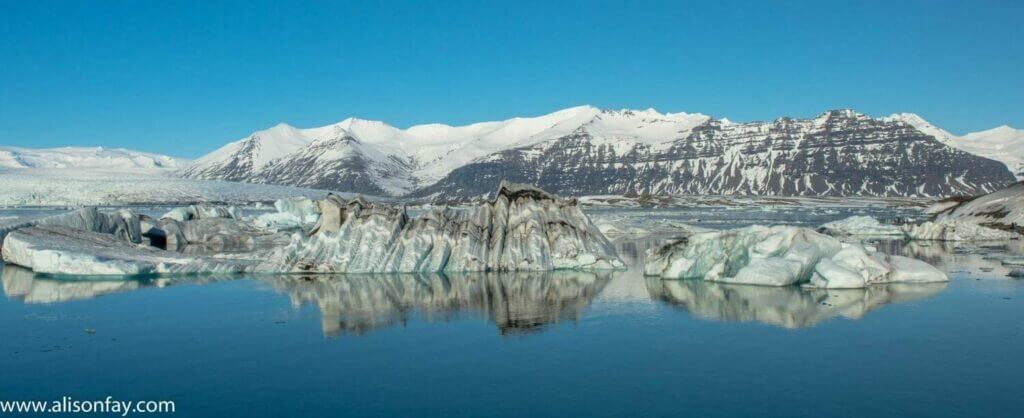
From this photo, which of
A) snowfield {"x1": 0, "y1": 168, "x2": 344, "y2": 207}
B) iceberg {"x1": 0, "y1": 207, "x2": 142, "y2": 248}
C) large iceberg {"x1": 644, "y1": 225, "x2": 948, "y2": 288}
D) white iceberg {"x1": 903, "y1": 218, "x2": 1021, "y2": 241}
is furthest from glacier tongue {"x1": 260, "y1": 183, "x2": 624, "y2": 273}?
snowfield {"x1": 0, "y1": 168, "x2": 344, "y2": 207}

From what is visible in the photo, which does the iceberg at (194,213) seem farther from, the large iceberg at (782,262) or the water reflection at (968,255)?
the water reflection at (968,255)

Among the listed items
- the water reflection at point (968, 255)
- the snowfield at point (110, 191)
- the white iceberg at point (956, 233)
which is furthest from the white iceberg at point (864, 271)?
the snowfield at point (110, 191)

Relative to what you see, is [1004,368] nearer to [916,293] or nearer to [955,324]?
[955,324]

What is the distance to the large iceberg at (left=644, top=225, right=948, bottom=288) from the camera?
917 inches

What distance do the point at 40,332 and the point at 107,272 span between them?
1047cm

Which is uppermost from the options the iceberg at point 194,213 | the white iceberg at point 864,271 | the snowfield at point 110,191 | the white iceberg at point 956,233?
the snowfield at point 110,191

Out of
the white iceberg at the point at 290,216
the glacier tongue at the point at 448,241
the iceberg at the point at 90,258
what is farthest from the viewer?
the white iceberg at the point at 290,216

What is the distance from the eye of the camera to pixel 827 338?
52.2 ft

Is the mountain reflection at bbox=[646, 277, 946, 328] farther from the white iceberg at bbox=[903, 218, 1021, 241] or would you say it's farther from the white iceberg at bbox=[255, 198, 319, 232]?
the white iceberg at bbox=[255, 198, 319, 232]

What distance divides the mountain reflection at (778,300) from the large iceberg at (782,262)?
0.45 m

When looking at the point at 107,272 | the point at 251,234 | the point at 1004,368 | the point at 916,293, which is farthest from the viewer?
the point at 251,234

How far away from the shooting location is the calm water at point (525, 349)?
460 inches

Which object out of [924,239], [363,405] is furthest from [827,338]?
[924,239]

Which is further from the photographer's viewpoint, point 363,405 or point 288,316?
point 288,316
